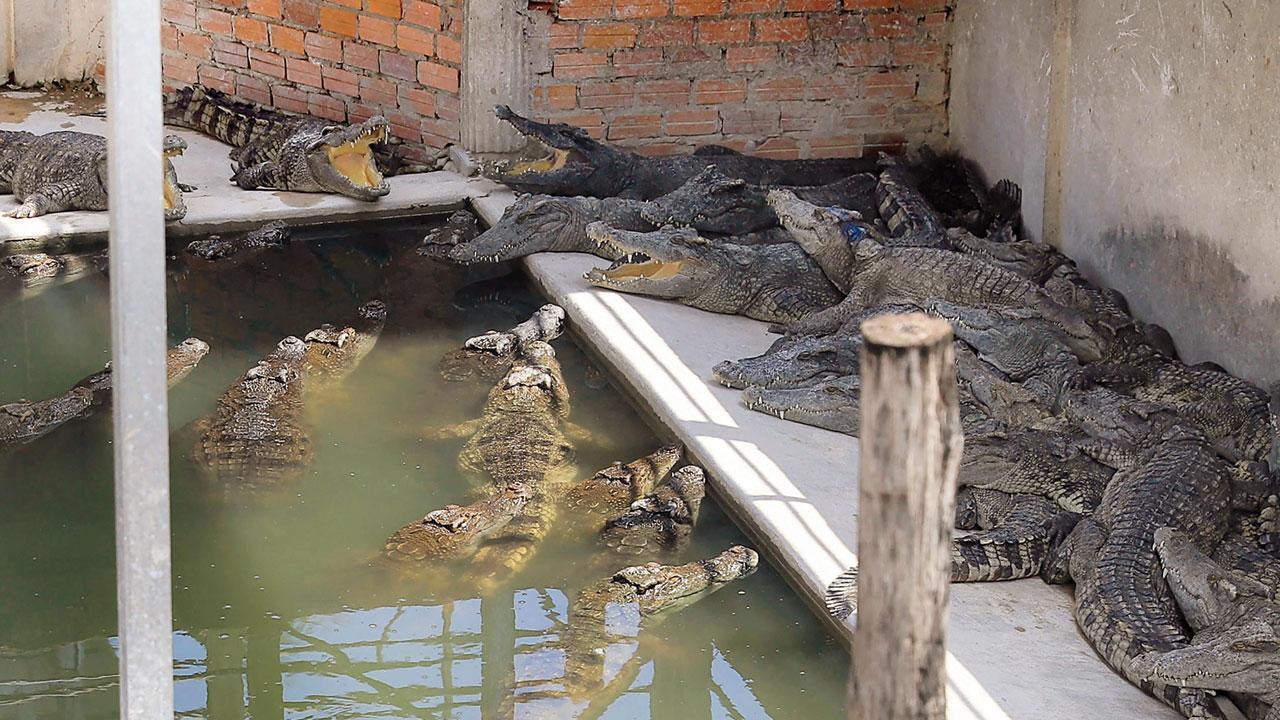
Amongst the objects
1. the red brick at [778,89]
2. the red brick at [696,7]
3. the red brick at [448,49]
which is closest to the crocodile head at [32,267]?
the red brick at [448,49]

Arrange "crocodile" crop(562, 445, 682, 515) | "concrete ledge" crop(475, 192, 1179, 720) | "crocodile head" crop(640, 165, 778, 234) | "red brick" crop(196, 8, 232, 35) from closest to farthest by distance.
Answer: "concrete ledge" crop(475, 192, 1179, 720) < "crocodile" crop(562, 445, 682, 515) < "crocodile head" crop(640, 165, 778, 234) < "red brick" crop(196, 8, 232, 35)

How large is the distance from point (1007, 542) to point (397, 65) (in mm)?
5826

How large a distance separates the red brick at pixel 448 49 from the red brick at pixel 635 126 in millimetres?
1021

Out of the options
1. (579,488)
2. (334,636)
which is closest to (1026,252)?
(579,488)

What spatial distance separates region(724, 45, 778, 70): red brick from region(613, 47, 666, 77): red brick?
0.44 meters

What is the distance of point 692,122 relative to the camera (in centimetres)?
944

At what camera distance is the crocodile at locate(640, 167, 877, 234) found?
8188 mm

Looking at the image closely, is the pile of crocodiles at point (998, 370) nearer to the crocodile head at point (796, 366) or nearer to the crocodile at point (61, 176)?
the crocodile head at point (796, 366)

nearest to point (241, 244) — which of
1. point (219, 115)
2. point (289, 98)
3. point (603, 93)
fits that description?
point (219, 115)

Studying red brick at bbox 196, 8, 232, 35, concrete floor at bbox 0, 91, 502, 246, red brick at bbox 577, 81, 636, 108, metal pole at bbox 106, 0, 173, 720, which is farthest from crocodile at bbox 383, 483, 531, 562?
red brick at bbox 196, 8, 232, 35

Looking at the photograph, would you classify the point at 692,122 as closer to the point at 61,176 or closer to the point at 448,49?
the point at 448,49

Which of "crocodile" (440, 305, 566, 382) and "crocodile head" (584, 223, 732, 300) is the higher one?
"crocodile head" (584, 223, 732, 300)

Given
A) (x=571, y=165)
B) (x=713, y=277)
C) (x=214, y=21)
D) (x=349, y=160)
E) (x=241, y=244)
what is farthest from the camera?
(x=214, y=21)

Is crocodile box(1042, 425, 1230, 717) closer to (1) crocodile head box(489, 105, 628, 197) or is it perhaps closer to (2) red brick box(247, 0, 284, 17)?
(1) crocodile head box(489, 105, 628, 197)
